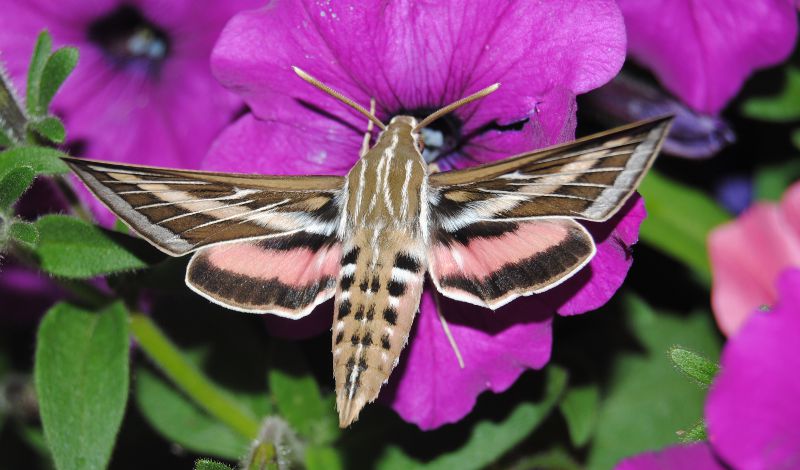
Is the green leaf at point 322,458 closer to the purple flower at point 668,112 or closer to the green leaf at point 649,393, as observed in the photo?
the green leaf at point 649,393

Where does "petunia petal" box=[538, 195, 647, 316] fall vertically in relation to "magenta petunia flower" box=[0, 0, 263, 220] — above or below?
below

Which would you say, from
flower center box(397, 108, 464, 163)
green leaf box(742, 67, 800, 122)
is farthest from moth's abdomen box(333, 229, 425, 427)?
green leaf box(742, 67, 800, 122)

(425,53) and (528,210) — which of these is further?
(425,53)

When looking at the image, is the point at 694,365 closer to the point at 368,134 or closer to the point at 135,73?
the point at 368,134

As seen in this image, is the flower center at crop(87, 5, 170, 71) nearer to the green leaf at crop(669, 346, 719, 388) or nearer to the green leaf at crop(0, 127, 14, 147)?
the green leaf at crop(0, 127, 14, 147)

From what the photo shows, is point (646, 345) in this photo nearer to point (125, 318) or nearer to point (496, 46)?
point (496, 46)

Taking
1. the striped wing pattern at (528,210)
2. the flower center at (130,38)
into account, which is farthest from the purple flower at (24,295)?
the striped wing pattern at (528,210)

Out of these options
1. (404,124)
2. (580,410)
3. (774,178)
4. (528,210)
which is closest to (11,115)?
(404,124)
